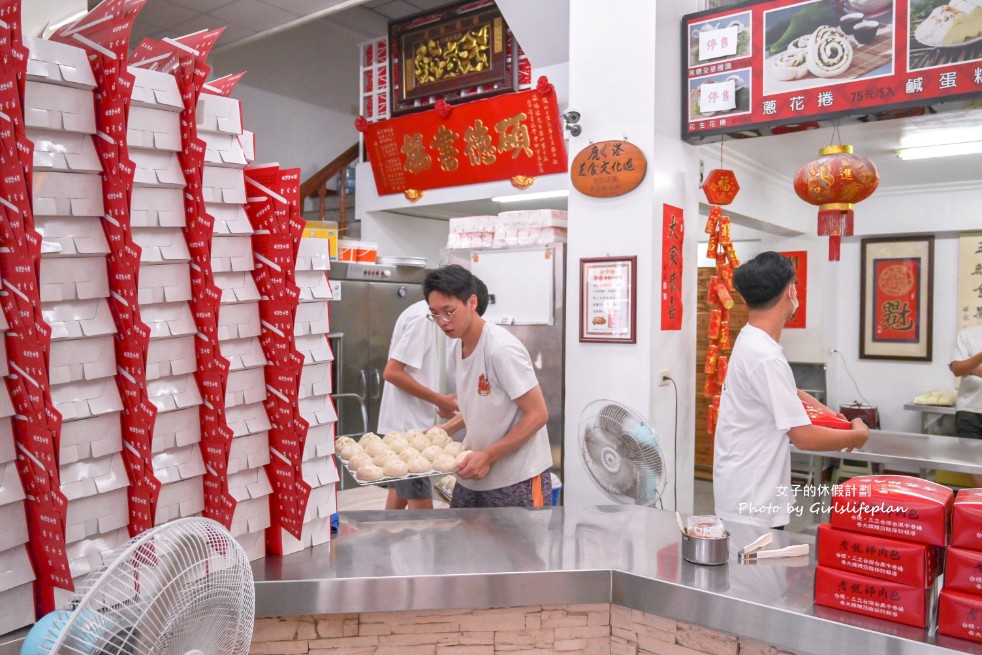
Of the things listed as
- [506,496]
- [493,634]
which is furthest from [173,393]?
[506,496]

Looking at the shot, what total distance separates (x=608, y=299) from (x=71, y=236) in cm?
298

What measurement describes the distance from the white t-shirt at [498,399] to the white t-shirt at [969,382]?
4.87m

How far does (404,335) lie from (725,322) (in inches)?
77.2

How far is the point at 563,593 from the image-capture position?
1.85m

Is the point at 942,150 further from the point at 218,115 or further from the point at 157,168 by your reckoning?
→ the point at 157,168

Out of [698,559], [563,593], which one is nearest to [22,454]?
[563,593]

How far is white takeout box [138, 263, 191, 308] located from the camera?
161cm

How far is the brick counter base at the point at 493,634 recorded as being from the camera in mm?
1807

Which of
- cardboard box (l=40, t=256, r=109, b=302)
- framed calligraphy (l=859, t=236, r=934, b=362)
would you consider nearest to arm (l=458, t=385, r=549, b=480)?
cardboard box (l=40, t=256, r=109, b=302)

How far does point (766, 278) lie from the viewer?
8.48 ft

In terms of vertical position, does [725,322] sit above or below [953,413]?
above

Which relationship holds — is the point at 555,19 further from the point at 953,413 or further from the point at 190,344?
the point at 953,413

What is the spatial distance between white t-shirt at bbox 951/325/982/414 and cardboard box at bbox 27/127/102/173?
6597 millimetres

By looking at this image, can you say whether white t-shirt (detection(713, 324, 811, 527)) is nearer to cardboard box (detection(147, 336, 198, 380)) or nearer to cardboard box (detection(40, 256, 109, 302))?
cardboard box (detection(147, 336, 198, 380))
